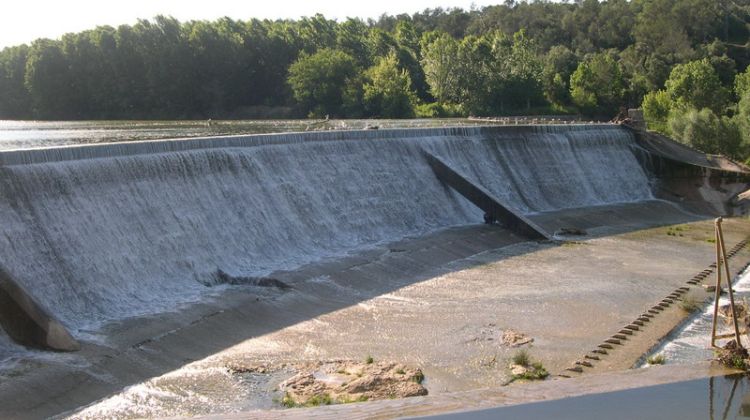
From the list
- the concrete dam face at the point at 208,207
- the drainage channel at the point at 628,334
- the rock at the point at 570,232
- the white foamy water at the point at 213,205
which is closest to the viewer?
the drainage channel at the point at 628,334

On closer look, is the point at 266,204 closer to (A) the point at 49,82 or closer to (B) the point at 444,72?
(A) the point at 49,82

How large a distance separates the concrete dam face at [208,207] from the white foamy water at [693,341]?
9901 millimetres

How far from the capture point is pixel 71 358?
15.7m

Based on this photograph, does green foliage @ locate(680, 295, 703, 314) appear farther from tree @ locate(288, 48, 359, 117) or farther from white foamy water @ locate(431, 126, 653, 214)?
tree @ locate(288, 48, 359, 117)

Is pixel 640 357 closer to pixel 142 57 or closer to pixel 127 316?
pixel 127 316

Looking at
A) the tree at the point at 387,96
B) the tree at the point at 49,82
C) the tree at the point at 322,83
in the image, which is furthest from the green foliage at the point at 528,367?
the tree at the point at 49,82

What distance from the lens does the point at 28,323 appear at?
16.1 metres

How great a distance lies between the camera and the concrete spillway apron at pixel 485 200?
30.8 meters

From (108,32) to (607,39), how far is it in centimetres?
5656

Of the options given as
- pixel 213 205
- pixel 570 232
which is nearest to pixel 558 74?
pixel 570 232

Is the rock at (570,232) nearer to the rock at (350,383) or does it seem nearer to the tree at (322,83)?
the rock at (350,383)

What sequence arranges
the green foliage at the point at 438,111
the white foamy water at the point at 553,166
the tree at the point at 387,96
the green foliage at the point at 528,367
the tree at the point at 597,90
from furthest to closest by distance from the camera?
the tree at the point at 597,90, the green foliage at the point at 438,111, the tree at the point at 387,96, the white foamy water at the point at 553,166, the green foliage at the point at 528,367

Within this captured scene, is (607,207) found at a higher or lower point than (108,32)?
lower

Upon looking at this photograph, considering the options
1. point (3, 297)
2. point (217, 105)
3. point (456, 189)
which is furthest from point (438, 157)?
point (217, 105)
